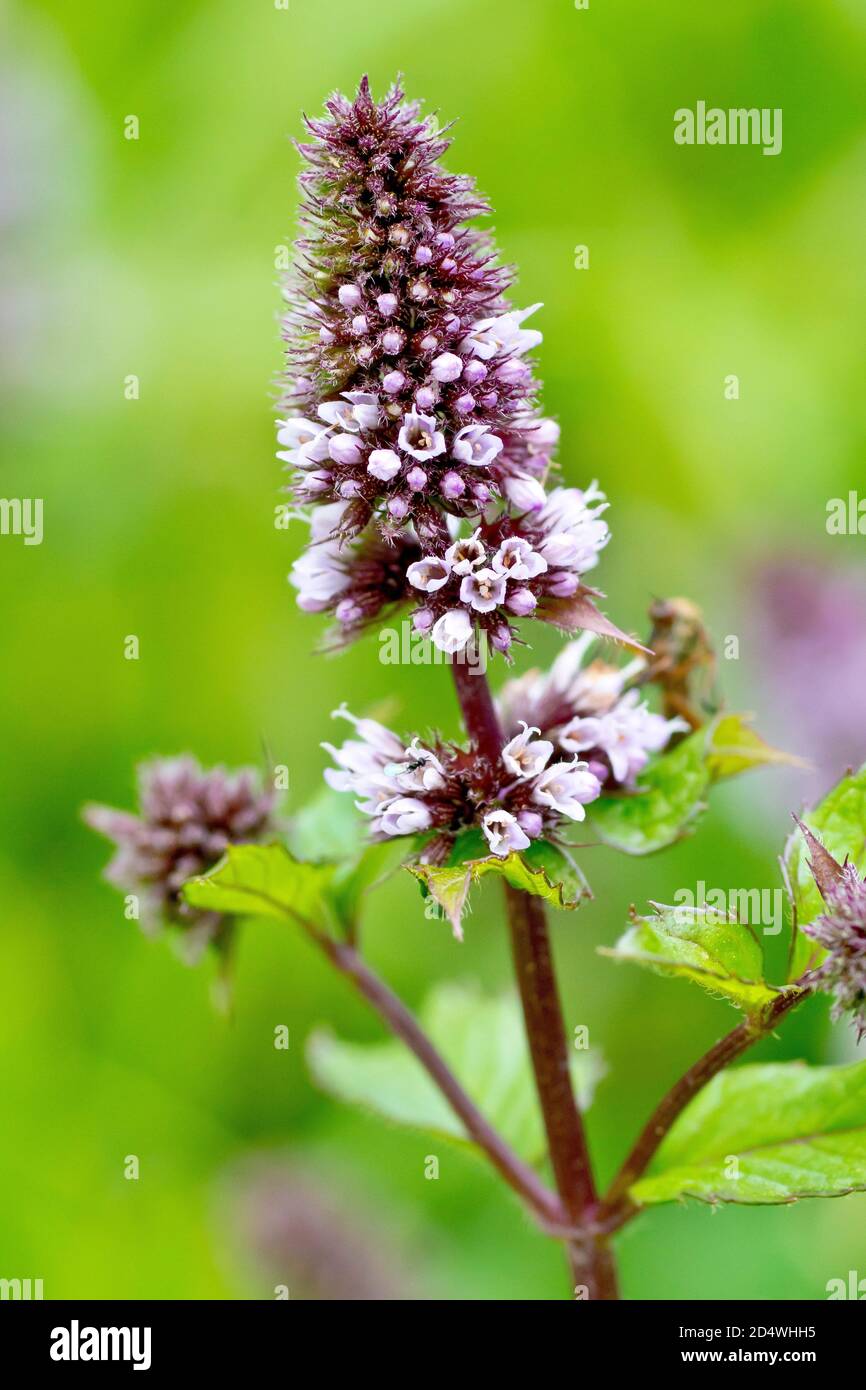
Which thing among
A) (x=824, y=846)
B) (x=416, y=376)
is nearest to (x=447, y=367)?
(x=416, y=376)

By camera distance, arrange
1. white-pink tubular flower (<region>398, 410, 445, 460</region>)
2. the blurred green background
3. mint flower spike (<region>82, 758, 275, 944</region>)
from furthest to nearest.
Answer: the blurred green background, mint flower spike (<region>82, 758, 275, 944</region>), white-pink tubular flower (<region>398, 410, 445, 460</region>)

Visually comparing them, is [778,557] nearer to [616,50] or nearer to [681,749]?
[616,50]

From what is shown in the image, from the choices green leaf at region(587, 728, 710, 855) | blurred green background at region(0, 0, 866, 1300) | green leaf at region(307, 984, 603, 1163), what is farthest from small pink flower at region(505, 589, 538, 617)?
blurred green background at region(0, 0, 866, 1300)

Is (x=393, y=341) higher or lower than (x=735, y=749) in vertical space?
higher

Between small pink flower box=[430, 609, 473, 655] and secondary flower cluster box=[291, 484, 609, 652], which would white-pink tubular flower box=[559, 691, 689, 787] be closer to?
secondary flower cluster box=[291, 484, 609, 652]

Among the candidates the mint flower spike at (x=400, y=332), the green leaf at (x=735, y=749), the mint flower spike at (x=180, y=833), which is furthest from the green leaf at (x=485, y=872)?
the mint flower spike at (x=180, y=833)

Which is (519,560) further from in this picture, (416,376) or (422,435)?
(416,376)
